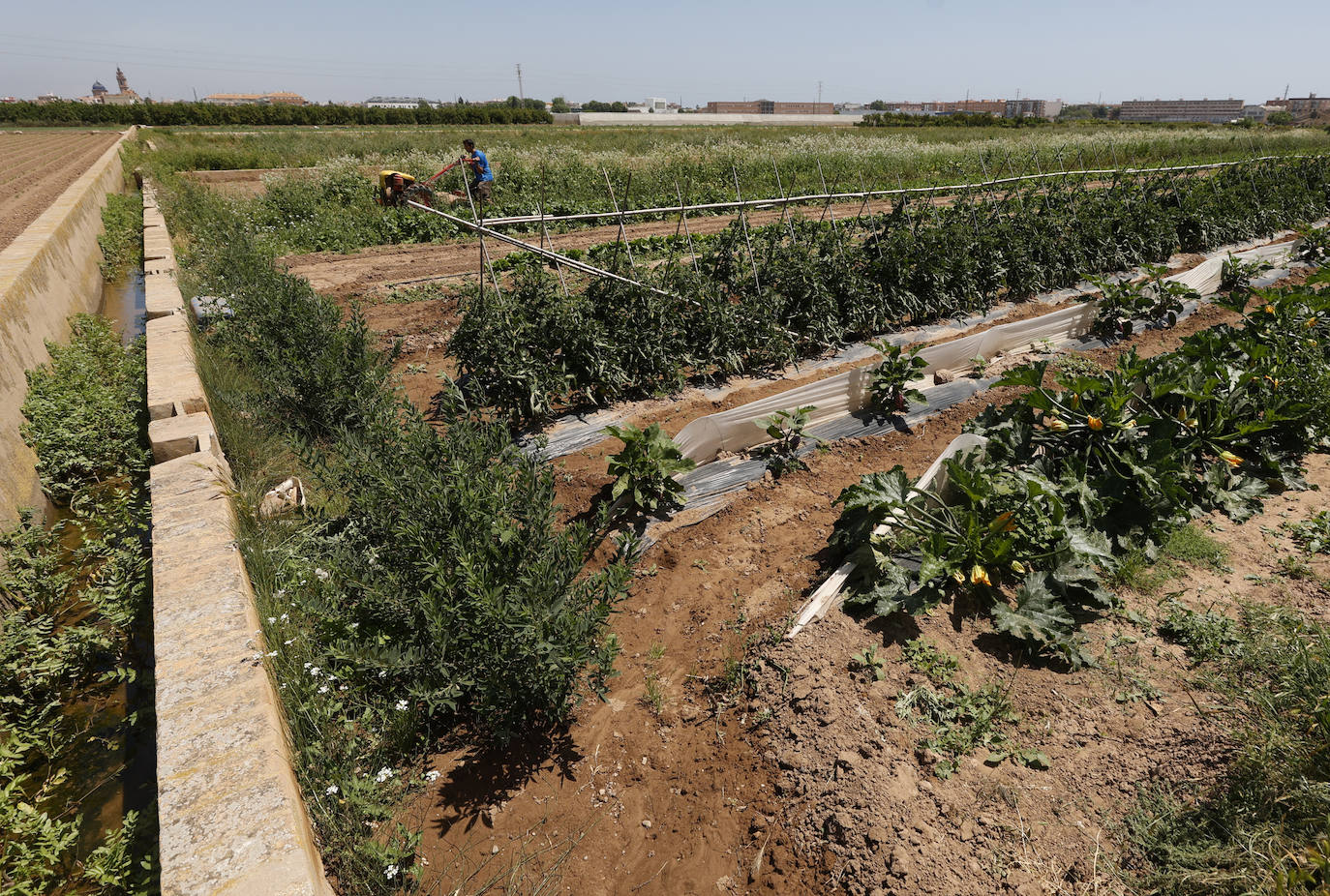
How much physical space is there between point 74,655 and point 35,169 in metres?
23.6

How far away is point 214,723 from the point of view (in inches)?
100

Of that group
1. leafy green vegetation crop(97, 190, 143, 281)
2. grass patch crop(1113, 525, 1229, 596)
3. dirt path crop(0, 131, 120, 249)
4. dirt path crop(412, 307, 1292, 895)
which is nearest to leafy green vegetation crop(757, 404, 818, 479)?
dirt path crop(412, 307, 1292, 895)

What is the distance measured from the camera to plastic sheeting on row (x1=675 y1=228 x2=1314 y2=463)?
17.5 feet

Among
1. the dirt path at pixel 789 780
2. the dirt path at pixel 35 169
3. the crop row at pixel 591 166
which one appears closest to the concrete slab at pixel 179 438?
the dirt path at pixel 789 780

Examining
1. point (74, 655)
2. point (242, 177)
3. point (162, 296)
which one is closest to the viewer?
point (74, 655)

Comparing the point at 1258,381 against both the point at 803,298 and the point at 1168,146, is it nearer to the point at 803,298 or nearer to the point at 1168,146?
the point at 803,298

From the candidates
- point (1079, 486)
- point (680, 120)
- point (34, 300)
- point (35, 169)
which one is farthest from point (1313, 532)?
point (680, 120)

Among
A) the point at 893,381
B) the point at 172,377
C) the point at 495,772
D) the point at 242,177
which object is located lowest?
the point at 495,772

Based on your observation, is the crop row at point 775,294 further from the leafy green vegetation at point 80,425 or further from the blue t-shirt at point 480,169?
the blue t-shirt at point 480,169

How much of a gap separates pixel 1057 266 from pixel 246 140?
103 feet

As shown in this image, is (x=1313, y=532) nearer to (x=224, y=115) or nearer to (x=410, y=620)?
(x=410, y=620)

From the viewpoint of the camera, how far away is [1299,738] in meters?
2.64

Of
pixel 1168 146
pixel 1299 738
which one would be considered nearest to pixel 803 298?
pixel 1299 738

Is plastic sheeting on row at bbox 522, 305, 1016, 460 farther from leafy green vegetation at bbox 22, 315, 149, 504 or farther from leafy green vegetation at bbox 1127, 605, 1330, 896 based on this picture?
leafy green vegetation at bbox 1127, 605, 1330, 896
